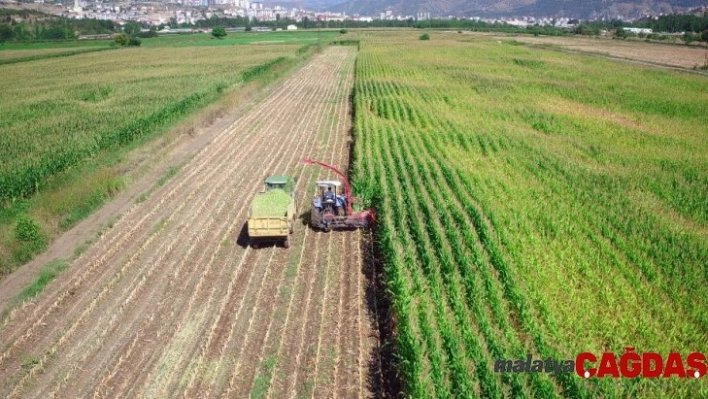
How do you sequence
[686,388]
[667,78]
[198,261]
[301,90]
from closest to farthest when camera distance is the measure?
[686,388] → [198,261] → [301,90] → [667,78]

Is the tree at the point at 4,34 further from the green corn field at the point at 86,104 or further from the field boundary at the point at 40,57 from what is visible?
the green corn field at the point at 86,104

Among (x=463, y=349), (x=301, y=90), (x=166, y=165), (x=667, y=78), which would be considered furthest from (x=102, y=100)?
(x=667, y=78)

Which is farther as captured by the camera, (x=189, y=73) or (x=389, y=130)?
(x=189, y=73)

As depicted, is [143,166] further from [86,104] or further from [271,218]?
[86,104]

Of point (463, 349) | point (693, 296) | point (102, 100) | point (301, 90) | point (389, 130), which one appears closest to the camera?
point (463, 349)

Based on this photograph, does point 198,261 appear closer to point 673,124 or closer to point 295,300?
point 295,300

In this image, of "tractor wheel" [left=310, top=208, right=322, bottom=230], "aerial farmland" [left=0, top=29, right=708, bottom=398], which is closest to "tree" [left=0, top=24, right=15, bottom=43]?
"aerial farmland" [left=0, top=29, right=708, bottom=398]

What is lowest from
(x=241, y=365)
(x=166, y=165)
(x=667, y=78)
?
(x=241, y=365)
